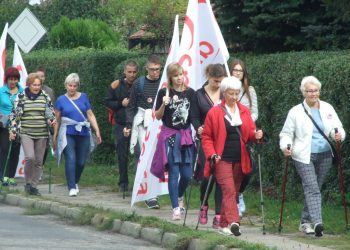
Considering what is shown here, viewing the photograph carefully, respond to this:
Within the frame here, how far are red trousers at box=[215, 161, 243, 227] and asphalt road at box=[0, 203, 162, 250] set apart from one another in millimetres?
802

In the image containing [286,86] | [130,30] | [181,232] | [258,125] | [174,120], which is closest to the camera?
[181,232]

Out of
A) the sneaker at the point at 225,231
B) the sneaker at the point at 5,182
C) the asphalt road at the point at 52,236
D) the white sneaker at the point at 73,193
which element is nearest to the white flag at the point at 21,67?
the sneaker at the point at 5,182

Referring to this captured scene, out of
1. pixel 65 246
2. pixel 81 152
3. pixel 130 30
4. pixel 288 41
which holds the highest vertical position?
pixel 130 30

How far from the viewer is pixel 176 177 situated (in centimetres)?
1439

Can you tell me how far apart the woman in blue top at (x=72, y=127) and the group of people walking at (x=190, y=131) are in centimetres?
1

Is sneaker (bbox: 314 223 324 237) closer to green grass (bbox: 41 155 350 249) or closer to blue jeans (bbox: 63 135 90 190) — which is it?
green grass (bbox: 41 155 350 249)

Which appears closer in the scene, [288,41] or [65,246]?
[65,246]

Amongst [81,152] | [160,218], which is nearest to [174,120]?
[160,218]

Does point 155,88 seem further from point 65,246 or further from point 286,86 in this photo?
point 65,246

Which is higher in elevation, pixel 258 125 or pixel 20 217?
pixel 258 125

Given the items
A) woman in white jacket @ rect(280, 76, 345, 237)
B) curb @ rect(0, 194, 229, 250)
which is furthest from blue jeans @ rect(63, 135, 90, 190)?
woman in white jacket @ rect(280, 76, 345, 237)

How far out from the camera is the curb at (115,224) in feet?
40.7

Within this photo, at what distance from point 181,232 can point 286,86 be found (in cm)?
374

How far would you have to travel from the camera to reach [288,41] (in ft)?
59.0
